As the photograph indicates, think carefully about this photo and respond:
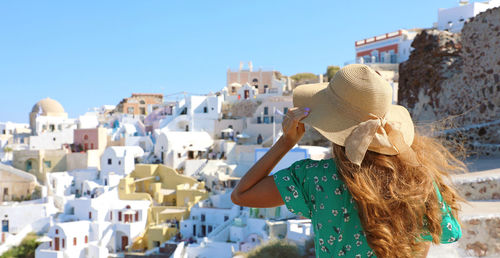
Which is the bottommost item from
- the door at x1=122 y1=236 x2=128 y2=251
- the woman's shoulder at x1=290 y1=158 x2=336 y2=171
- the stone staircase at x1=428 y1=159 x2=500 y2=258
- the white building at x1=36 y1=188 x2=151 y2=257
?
the door at x1=122 y1=236 x2=128 y2=251

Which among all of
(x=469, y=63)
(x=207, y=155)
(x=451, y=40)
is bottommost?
(x=207, y=155)

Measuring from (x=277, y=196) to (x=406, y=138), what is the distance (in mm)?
503

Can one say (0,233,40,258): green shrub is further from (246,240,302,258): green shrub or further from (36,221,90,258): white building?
(246,240,302,258): green shrub

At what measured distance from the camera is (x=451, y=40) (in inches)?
355

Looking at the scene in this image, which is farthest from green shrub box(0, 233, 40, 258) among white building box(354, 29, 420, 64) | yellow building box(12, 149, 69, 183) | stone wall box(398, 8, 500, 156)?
white building box(354, 29, 420, 64)

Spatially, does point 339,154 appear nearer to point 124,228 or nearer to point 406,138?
point 406,138

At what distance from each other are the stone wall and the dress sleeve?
3.92 meters

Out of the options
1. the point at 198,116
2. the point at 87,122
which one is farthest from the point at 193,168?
the point at 87,122

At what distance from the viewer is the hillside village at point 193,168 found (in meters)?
6.76

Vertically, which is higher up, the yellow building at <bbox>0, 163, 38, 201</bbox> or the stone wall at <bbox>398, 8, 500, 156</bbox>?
the stone wall at <bbox>398, 8, 500, 156</bbox>

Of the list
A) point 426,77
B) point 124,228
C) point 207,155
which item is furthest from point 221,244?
point 207,155

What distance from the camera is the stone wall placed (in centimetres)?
642

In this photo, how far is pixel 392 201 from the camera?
4.57 ft

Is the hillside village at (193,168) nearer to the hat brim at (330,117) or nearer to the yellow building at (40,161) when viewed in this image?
the yellow building at (40,161)
